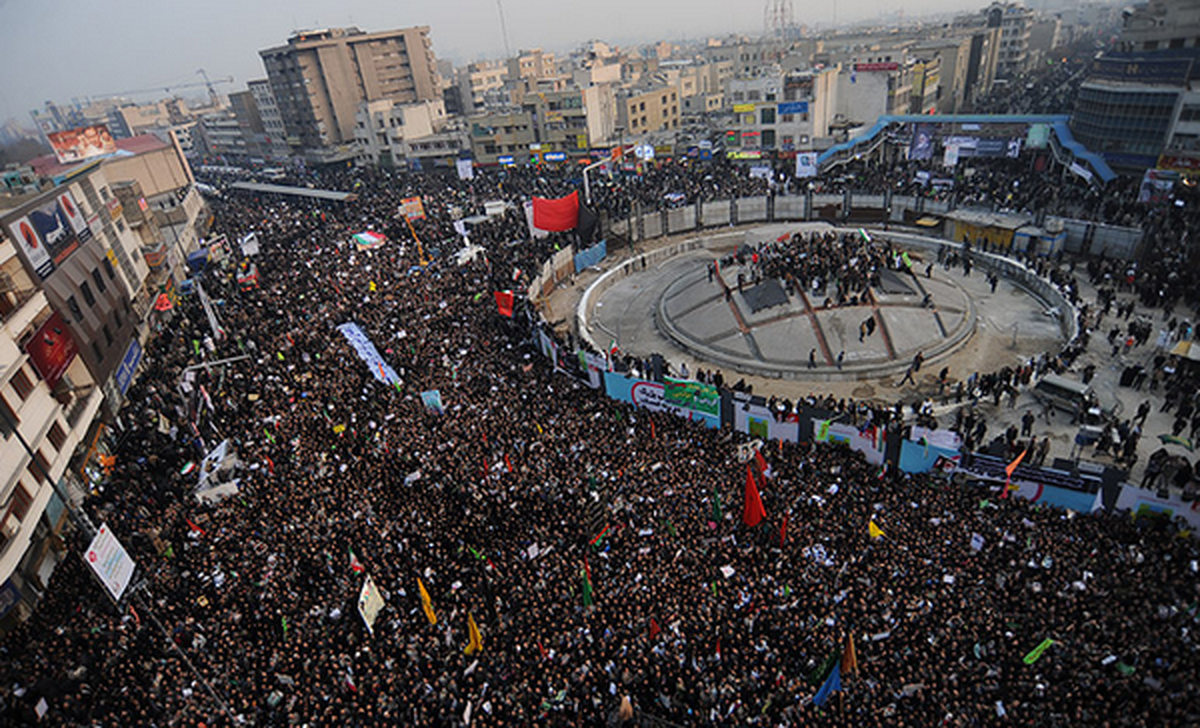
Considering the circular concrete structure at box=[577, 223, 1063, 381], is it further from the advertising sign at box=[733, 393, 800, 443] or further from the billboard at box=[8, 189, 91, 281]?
the billboard at box=[8, 189, 91, 281]

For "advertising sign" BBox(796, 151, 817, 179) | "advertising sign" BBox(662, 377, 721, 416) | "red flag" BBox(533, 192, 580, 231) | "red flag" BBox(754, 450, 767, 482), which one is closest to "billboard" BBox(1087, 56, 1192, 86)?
"advertising sign" BBox(796, 151, 817, 179)

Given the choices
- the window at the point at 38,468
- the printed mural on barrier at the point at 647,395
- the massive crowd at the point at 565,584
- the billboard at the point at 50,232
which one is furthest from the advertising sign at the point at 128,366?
the printed mural on barrier at the point at 647,395

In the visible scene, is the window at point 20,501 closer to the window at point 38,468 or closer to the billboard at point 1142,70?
the window at point 38,468

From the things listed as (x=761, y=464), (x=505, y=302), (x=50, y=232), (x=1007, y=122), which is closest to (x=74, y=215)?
(x=50, y=232)

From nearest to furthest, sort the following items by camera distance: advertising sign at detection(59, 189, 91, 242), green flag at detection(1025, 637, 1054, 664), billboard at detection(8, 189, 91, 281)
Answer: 1. green flag at detection(1025, 637, 1054, 664)
2. billboard at detection(8, 189, 91, 281)
3. advertising sign at detection(59, 189, 91, 242)

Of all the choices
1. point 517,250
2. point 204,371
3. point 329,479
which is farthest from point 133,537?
point 517,250
